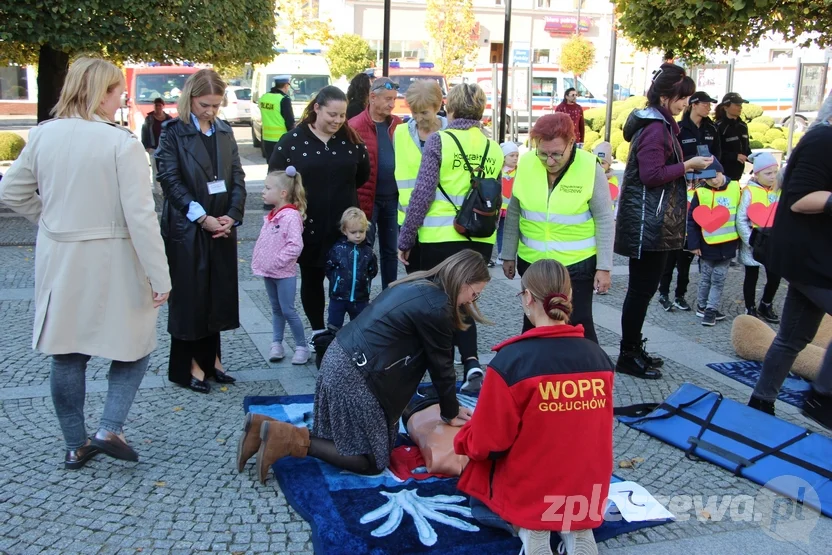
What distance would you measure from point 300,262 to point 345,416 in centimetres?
198

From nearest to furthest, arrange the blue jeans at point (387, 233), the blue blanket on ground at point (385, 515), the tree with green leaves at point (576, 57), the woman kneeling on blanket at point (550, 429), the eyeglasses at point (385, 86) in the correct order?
the woman kneeling on blanket at point (550, 429) → the blue blanket on ground at point (385, 515) → the eyeglasses at point (385, 86) → the blue jeans at point (387, 233) → the tree with green leaves at point (576, 57)

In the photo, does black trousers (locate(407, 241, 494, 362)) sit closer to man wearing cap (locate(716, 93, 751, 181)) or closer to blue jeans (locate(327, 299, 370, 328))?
blue jeans (locate(327, 299, 370, 328))

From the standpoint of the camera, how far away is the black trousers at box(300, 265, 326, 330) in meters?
5.51

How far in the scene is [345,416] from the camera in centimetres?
369

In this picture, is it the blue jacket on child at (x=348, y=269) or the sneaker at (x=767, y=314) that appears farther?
the sneaker at (x=767, y=314)

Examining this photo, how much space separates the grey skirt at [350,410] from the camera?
12.0ft

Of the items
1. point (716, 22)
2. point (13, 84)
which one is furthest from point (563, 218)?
point (13, 84)

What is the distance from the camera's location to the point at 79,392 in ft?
12.4

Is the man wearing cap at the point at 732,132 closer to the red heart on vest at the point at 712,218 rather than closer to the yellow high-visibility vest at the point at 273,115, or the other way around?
the red heart on vest at the point at 712,218

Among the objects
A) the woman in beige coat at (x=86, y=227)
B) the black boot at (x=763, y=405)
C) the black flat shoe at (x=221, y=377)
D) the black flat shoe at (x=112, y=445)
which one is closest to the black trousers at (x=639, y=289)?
the black boot at (x=763, y=405)

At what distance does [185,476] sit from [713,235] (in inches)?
191

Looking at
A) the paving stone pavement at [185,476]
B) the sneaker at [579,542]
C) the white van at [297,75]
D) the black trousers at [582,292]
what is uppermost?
the white van at [297,75]

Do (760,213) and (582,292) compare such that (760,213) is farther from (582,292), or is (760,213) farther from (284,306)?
(284,306)

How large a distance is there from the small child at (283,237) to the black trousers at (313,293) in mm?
194
